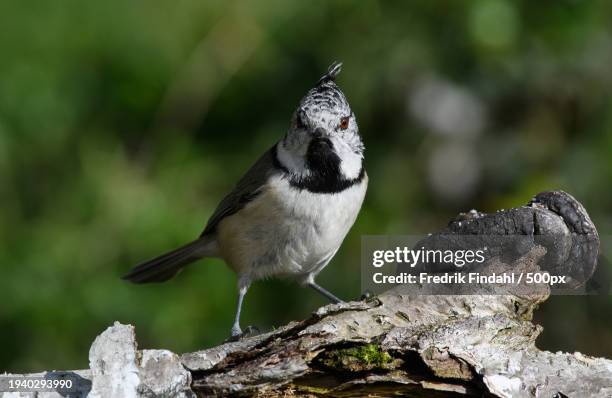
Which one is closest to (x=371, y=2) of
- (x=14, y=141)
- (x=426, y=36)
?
(x=426, y=36)

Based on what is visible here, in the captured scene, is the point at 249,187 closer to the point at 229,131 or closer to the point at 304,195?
the point at 304,195

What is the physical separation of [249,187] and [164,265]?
0.94 m

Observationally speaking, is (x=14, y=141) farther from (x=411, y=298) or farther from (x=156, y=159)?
(x=411, y=298)

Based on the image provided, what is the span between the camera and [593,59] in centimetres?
523

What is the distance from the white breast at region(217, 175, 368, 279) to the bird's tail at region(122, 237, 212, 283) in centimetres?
62

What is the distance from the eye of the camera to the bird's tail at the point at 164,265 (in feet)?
15.6

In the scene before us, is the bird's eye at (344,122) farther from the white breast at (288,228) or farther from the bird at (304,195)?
the white breast at (288,228)

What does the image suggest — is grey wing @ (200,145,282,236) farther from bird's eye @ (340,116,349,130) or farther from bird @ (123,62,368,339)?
bird's eye @ (340,116,349,130)

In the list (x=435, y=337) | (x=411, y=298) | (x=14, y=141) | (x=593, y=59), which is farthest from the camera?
(x=14, y=141)

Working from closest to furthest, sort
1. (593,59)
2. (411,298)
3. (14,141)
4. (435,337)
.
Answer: (435,337), (411,298), (593,59), (14,141)

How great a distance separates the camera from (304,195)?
3.87 meters

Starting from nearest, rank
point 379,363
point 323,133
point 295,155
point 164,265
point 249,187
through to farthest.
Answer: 1. point 379,363
2. point 323,133
3. point 295,155
4. point 249,187
5. point 164,265

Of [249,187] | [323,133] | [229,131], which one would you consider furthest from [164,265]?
[323,133]

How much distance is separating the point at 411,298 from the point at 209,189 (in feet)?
8.42
